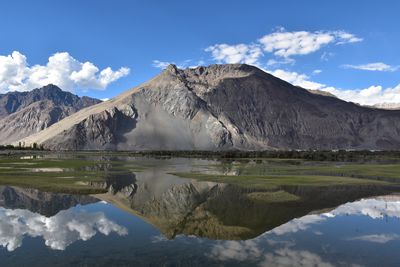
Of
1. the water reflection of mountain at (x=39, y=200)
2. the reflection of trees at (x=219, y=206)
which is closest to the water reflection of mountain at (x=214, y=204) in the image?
the reflection of trees at (x=219, y=206)

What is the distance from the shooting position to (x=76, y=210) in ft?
112

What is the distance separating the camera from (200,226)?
2809 cm

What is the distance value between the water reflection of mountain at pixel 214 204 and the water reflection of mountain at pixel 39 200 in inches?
144

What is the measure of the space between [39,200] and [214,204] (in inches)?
658

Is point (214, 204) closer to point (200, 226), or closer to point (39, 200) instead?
point (200, 226)

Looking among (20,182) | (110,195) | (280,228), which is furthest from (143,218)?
(20,182)

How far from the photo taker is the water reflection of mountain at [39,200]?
34.6 m

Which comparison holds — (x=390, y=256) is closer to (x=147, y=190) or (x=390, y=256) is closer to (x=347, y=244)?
(x=347, y=244)

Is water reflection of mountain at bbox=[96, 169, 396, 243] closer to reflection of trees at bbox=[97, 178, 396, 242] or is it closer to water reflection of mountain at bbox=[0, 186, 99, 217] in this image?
reflection of trees at bbox=[97, 178, 396, 242]

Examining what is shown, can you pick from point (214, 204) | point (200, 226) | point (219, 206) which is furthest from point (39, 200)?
point (200, 226)

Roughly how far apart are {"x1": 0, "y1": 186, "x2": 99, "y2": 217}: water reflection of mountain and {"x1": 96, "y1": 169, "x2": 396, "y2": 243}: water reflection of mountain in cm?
366

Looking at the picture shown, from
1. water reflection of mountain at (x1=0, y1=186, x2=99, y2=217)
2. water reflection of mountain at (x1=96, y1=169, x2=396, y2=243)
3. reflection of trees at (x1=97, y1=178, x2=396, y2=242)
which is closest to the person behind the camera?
reflection of trees at (x1=97, y1=178, x2=396, y2=242)

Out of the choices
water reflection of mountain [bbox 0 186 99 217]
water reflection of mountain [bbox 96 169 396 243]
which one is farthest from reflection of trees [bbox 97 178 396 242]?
water reflection of mountain [bbox 0 186 99 217]

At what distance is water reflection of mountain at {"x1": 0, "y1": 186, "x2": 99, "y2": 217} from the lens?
34594 millimetres
